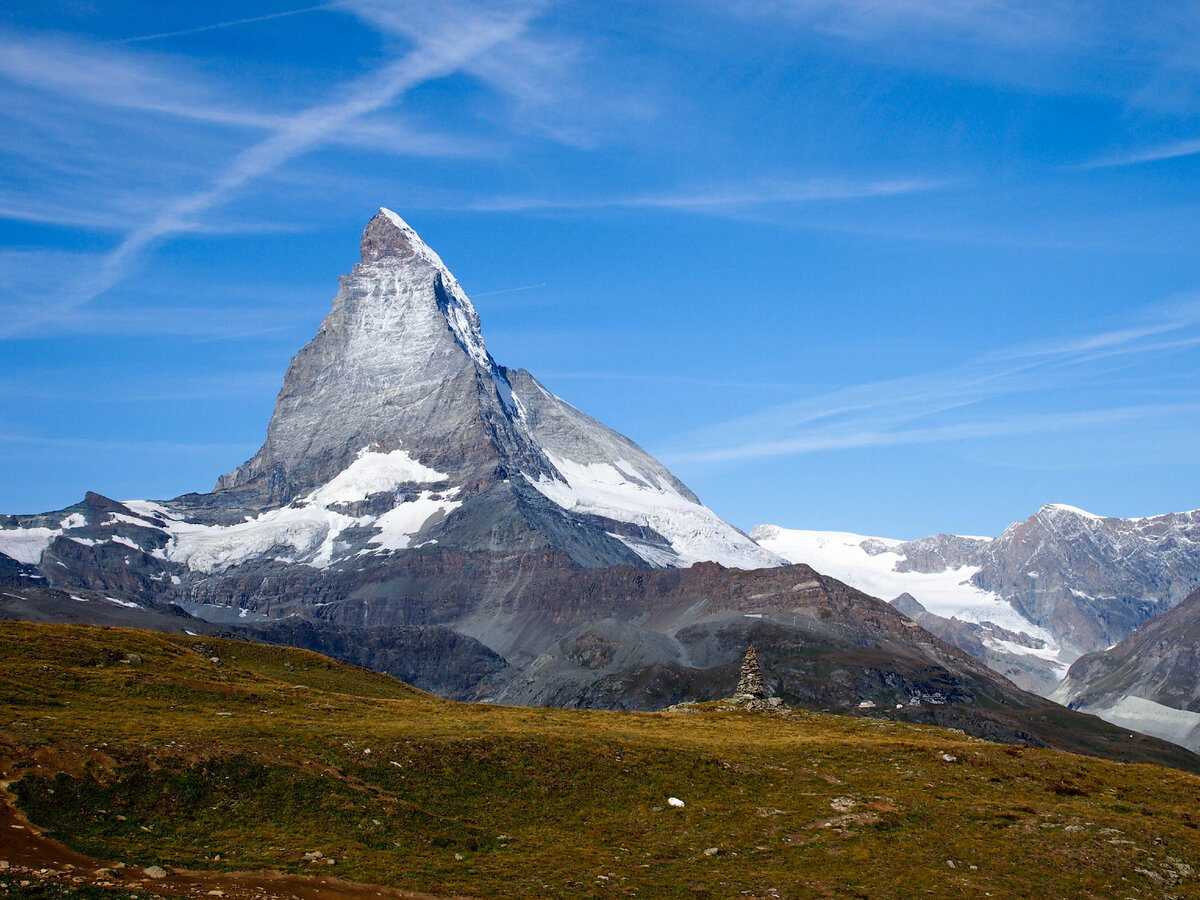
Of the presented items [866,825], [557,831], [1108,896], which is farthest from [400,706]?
[1108,896]

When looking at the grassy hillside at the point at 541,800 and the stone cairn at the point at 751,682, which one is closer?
the grassy hillside at the point at 541,800

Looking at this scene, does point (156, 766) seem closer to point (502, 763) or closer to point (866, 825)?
point (502, 763)

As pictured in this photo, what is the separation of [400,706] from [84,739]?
84.6 feet

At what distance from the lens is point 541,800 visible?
2135 inches

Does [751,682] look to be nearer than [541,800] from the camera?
No

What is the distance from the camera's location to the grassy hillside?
45.7 meters

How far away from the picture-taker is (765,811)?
5534 centimetres

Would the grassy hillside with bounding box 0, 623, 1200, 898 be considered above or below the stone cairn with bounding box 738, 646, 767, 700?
below

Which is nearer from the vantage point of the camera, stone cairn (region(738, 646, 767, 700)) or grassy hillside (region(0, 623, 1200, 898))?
grassy hillside (region(0, 623, 1200, 898))

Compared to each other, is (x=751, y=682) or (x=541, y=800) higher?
(x=751, y=682)

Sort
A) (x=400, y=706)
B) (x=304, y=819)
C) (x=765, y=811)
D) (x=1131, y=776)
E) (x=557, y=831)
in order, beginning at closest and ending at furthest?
(x=304, y=819) → (x=557, y=831) → (x=765, y=811) → (x=1131, y=776) → (x=400, y=706)

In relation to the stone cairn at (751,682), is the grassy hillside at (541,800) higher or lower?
lower

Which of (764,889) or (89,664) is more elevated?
(89,664)

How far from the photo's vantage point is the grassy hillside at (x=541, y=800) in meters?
45.7
